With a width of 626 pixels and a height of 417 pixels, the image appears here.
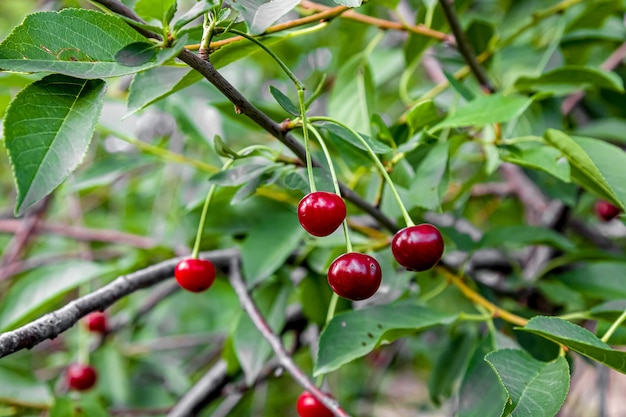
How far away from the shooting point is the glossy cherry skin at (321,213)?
1.69ft

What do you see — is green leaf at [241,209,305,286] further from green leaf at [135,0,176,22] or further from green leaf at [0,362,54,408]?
green leaf at [0,362,54,408]

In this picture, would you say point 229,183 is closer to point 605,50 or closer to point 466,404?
point 466,404

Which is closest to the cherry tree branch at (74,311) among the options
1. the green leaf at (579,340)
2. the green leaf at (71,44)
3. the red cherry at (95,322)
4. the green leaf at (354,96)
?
the green leaf at (71,44)

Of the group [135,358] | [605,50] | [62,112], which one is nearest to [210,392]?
[135,358]

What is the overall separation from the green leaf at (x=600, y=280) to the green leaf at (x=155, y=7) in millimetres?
757

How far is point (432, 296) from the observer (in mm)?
874

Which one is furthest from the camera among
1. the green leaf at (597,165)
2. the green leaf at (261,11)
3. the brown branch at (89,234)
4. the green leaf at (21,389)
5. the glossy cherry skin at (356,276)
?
the brown branch at (89,234)

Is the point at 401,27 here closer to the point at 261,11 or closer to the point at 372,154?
the point at 372,154

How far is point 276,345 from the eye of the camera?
74 cm

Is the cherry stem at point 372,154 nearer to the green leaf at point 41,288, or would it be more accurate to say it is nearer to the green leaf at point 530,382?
the green leaf at point 530,382

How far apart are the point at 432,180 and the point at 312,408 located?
1.04 feet

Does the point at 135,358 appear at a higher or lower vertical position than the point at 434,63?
lower

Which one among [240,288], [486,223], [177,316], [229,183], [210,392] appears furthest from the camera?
[177,316]

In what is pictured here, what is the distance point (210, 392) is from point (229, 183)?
1.75 feet
